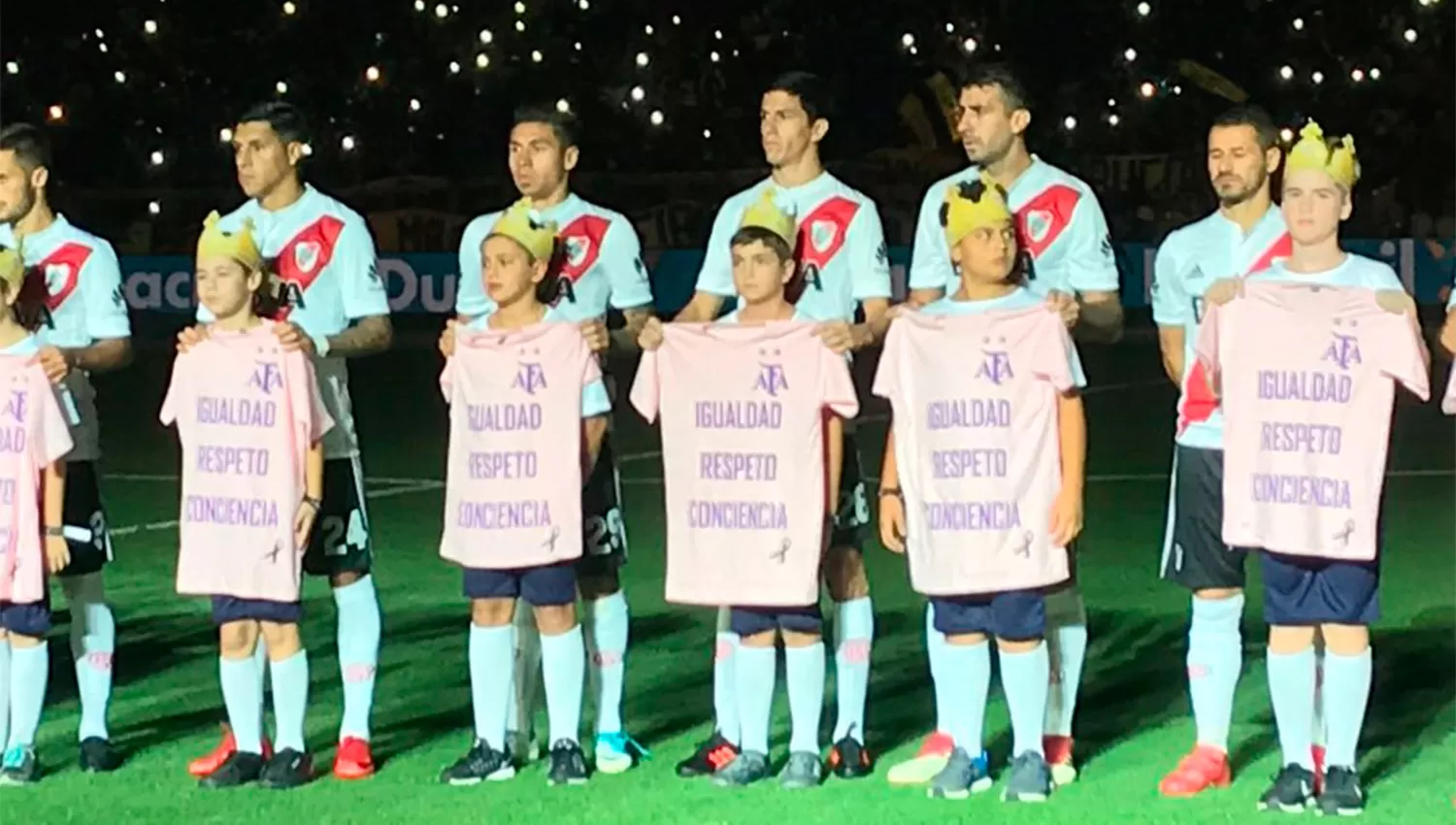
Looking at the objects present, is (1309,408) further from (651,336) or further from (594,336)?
(594,336)

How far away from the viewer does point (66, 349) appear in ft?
22.4

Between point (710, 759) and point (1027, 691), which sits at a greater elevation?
point (1027, 691)

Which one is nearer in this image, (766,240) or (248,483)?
(766,240)

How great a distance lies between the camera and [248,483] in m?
6.44

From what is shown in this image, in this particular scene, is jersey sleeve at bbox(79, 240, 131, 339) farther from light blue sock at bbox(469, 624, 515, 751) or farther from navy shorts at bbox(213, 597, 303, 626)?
light blue sock at bbox(469, 624, 515, 751)

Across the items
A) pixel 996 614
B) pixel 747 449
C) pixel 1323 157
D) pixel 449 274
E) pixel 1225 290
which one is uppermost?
pixel 1323 157

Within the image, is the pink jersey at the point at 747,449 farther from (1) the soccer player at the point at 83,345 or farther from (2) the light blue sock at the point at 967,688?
(1) the soccer player at the point at 83,345

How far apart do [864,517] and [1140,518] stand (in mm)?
5412

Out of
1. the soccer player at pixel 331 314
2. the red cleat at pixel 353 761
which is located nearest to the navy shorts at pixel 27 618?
the soccer player at pixel 331 314

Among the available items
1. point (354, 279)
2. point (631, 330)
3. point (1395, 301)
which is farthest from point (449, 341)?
point (1395, 301)

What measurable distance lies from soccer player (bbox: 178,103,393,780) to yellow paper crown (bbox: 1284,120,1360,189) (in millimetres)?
2656

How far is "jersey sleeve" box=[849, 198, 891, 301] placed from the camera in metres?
6.63

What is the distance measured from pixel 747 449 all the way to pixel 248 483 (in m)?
1.44

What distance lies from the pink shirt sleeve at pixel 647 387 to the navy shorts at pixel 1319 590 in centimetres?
176
